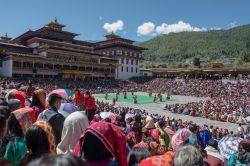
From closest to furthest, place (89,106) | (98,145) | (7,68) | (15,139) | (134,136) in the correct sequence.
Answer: (98,145)
(15,139)
(134,136)
(89,106)
(7,68)

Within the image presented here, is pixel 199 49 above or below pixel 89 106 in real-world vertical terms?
above

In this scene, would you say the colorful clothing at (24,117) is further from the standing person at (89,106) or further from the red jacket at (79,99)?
the red jacket at (79,99)

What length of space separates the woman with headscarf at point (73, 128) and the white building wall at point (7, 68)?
4624cm

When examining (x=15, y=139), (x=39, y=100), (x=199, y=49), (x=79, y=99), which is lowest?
(x=79, y=99)

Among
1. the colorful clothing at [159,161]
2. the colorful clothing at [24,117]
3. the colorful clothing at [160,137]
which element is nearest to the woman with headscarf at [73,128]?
the colorful clothing at [24,117]

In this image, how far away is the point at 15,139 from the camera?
3.57 meters

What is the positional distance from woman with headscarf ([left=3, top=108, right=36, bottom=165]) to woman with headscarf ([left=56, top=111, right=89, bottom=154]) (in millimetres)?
614

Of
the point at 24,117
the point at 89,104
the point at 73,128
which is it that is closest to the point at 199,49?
the point at 89,104

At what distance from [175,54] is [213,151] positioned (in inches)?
7326

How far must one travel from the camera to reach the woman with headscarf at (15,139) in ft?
11.2

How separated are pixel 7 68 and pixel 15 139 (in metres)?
47.5

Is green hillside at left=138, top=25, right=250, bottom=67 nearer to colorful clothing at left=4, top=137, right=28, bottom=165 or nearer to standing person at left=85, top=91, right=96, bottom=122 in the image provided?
standing person at left=85, top=91, right=96, bottom=122

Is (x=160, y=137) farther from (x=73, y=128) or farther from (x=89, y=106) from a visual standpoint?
(x=89, y=106)

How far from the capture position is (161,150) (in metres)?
5.44
